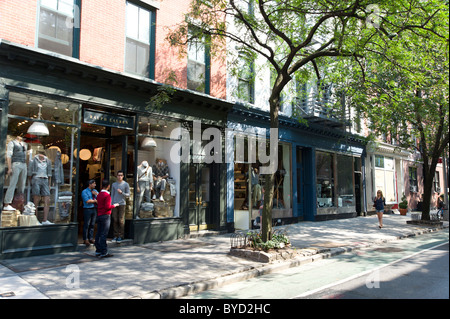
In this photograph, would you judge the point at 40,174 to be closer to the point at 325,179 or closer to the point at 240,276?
the point at 240,276

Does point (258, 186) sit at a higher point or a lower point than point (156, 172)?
lower

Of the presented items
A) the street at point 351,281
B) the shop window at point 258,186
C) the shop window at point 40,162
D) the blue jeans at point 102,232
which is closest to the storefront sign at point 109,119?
the shop window at point 40,162

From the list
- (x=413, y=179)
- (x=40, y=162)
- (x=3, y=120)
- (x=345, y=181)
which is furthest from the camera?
(x=413, y=179)

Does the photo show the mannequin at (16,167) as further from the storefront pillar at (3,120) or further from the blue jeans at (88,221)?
the blue jeans at (88,221)

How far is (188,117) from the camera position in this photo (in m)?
12.2

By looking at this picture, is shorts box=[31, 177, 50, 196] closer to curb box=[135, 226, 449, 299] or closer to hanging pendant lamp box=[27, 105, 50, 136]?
hanging pendant lamp box=[27, 105, 50, 136]

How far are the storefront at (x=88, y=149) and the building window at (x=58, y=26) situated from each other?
0.86 metres

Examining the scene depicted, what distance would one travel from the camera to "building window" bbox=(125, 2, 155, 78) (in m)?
11.1

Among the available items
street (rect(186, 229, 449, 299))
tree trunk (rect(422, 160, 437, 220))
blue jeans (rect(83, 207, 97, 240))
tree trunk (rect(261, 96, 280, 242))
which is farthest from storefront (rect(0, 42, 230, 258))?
tree trunk (rect(422, 160, 437, 220))

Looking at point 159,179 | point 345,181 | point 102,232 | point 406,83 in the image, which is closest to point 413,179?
point 345,181

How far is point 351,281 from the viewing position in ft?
21.8

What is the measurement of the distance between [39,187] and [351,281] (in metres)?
8.15

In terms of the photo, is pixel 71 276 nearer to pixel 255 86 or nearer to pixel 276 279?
pixel 276 279

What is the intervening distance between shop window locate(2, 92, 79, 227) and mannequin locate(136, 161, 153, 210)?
2126mm
